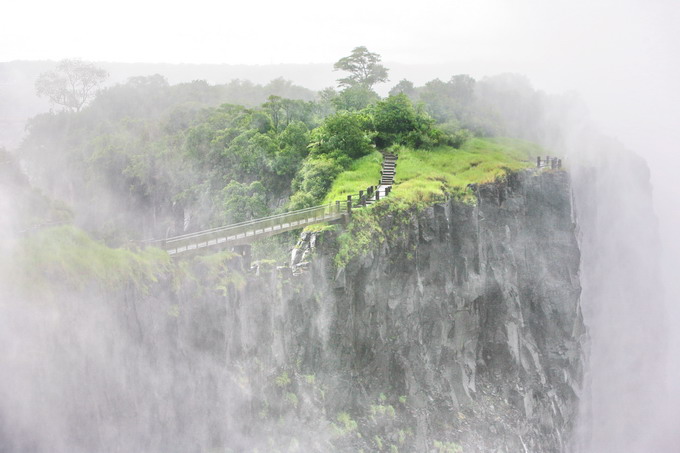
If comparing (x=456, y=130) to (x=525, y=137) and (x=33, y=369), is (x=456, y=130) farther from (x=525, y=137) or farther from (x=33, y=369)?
(x=33, y=369)

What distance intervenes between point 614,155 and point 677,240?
3872 centimetres

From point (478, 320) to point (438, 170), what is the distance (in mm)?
9170

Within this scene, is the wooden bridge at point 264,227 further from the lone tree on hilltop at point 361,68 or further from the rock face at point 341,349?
the lone tree on hilltop at point 361,68

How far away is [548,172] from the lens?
33.8 m

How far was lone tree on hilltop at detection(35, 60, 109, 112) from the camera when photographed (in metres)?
43.6

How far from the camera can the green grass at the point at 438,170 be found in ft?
91.7

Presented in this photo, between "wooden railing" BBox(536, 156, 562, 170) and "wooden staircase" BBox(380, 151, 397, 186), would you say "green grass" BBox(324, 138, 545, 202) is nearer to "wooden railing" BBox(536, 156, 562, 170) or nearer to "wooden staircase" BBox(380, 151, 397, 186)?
"wooden staircase" BBox(380, 151, 397, 186)

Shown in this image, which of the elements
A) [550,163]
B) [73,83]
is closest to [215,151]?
[73,83]

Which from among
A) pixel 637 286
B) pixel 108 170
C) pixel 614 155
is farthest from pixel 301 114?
pixel 637 286

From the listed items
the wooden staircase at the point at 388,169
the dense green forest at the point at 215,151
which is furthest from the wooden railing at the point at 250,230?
the wooden staircase at the point at 388,169

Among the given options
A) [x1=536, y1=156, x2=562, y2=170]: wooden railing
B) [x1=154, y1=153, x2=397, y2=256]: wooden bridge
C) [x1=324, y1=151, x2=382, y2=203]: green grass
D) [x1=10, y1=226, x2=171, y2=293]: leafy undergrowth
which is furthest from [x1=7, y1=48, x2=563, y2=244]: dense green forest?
[x1=10, y1=226, x2=171, y2=293]: leafy undergrowth

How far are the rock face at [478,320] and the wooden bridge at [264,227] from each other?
2.10m

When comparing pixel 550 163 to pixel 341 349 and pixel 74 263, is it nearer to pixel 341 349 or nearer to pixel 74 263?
pixel 341 349

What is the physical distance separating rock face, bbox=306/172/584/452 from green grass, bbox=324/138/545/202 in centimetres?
93
